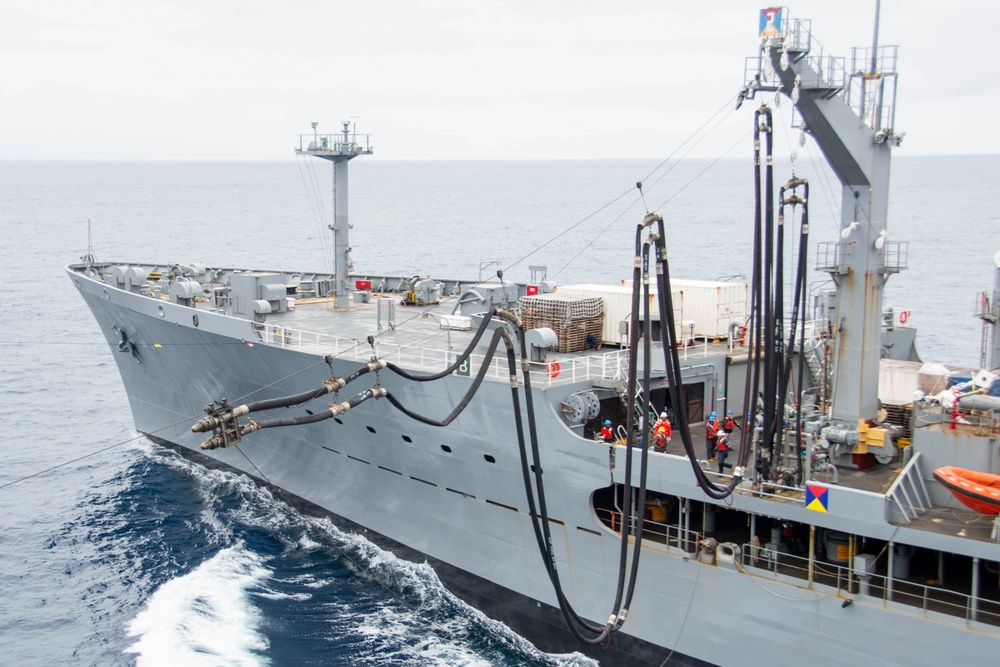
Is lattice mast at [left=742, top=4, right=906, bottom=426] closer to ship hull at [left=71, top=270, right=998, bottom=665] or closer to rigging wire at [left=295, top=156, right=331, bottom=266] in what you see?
ship hull at [left=71, top=270, right=998, bottom=665]

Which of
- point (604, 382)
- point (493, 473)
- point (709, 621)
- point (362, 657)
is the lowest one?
point (362, 657)

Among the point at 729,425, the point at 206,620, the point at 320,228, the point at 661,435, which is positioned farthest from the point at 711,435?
the point at 320,228

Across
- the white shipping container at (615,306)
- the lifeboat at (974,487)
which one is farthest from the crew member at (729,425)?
the lifeboat at (974,487)

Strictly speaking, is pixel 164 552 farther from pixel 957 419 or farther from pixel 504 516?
pixel 957 419

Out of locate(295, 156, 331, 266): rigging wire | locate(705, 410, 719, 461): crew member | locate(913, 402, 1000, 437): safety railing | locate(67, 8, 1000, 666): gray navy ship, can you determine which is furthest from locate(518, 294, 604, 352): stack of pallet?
locate(295, 156, 331, 266): rigging wire

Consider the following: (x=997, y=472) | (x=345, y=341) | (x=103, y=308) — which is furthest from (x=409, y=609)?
(x=103, y=308)

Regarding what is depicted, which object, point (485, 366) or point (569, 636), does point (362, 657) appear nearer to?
point (569, 636)

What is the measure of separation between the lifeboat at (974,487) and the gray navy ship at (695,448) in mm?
59

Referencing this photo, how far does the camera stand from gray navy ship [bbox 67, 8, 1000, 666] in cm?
1708

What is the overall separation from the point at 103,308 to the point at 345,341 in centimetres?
1353

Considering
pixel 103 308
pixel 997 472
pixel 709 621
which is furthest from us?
pixel 103 308

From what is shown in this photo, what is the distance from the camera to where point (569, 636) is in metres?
21.9

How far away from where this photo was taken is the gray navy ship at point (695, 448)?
56.0 ft

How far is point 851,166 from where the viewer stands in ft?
64.6
